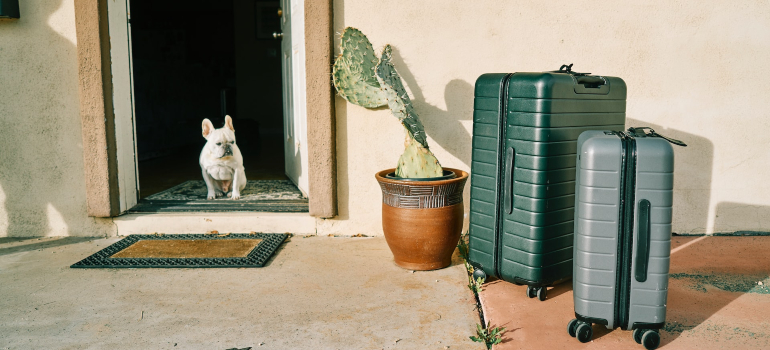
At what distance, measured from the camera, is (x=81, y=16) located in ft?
11.5

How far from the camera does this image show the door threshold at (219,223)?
3.79 meters

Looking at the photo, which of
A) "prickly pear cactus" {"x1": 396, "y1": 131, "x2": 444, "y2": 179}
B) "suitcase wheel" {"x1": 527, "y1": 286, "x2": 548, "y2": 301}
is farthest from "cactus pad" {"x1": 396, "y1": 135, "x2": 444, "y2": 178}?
"suitcase wheel" {"x1": 527, "y1": 286, "x2": 548, "y2": 301}

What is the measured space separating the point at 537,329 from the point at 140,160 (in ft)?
19.3

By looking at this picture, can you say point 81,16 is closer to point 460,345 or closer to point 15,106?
point 15,106

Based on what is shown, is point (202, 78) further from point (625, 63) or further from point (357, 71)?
point (625, 63)

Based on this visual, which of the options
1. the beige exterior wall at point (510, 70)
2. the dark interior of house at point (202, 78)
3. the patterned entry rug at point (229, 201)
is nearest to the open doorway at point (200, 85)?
the dark interior of house at point (202, 78)

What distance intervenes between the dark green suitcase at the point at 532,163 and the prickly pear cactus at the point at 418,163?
1.30ft

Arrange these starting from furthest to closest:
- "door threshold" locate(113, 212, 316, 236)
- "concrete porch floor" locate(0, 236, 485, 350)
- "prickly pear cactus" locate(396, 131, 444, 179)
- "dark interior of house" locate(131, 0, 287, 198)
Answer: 1. "dark interior of house" locate(131, 0, 287, 198)
2. "door threshold" locate(113, 212, 316, 236)
3. "prickly pear cactus" locate(396, 131, 444, 179)
4. "concrete porch floor" locate(0, 236, 485, 350)

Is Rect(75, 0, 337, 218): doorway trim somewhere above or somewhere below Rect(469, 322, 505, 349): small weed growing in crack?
above

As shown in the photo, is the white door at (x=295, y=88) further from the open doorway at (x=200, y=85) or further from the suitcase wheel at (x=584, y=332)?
the suitcase wheel at (x=584, y=332)

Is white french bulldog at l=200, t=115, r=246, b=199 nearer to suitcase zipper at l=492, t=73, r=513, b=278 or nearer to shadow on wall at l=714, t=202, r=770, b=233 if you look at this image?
suitcase zipper at l=492, t=73, r=513, b=278

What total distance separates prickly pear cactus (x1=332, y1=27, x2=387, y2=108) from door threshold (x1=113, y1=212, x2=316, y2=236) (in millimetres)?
976

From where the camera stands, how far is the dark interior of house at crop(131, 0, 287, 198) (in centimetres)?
716

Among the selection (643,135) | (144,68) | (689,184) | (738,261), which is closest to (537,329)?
(643,135)
